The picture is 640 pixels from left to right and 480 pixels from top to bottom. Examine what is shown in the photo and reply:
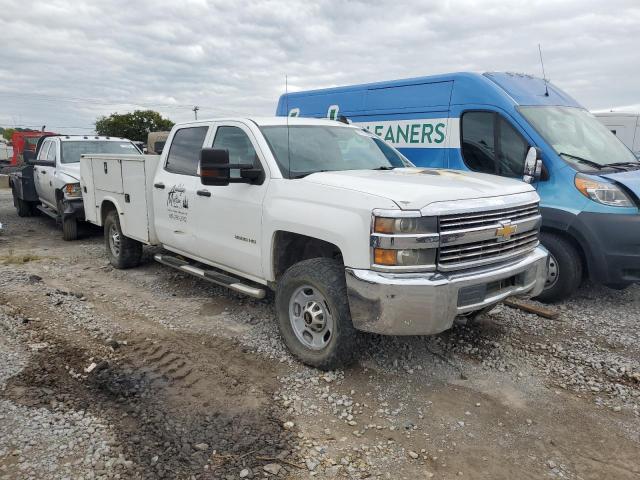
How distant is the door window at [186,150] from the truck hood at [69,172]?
396 centimetres

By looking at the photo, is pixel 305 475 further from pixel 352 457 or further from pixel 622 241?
pixel 622 241

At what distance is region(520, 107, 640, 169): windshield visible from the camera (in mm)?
5594

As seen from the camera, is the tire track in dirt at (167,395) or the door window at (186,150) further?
the door window at (186,150)

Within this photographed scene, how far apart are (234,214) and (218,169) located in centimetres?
64

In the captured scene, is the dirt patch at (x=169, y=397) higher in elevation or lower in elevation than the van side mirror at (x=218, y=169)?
lower

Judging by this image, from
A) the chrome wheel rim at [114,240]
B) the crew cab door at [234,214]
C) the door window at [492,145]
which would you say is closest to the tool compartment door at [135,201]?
the chrome wheel rim at [114,240]

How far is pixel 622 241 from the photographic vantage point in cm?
502

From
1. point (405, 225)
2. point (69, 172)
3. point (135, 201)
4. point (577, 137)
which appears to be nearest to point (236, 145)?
point (135, 201)

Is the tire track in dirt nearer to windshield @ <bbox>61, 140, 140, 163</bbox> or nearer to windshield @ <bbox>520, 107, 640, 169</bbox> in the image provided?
windshield @ <bbox>520, 107, 640, 169</bbox>

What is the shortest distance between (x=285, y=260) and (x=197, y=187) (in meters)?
1.37

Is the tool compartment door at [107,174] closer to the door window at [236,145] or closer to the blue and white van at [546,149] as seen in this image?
the door window at [236,145]

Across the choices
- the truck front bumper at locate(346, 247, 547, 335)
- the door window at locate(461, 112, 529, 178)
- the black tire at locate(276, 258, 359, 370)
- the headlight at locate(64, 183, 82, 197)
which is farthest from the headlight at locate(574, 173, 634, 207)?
the headlight at locate(64, 183, 82, 197)

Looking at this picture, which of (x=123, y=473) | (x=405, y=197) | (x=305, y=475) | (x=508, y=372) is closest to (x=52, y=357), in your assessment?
(x=123, y=473)

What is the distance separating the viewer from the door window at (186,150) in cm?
522
